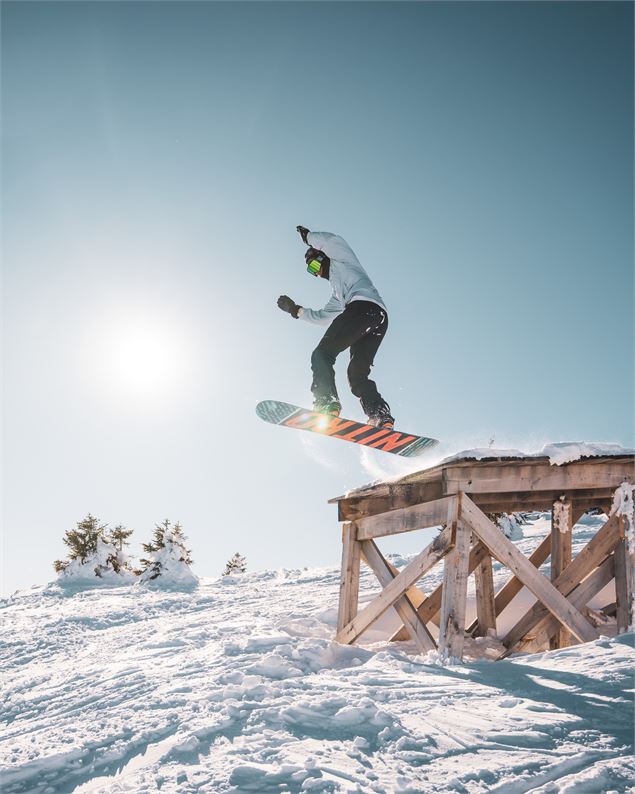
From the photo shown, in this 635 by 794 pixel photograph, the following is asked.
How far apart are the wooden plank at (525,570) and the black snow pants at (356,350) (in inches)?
85.4

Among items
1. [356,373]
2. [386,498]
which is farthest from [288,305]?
[386,498]

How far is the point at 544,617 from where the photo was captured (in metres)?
6.35

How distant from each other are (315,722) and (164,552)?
1505 centimetres

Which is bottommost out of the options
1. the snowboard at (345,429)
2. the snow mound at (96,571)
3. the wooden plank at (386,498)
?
→ the snow mound at (96,571)

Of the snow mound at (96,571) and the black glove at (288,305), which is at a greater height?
the black glove at (288,305)

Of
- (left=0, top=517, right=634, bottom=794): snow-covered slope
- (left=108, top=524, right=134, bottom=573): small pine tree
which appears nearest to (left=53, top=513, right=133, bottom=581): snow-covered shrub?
(left=108, top=524, right=134, bottom=573): small pine tree

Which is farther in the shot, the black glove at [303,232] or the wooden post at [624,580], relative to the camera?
the black glove at [303,232]

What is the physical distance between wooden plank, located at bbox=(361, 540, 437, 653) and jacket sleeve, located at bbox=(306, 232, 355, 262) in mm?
3927

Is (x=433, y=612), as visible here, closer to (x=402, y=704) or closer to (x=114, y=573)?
(x=402, y=704)

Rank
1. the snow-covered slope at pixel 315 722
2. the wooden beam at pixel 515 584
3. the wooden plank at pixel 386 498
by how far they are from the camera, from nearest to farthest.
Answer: the snow-covered slope at pixel 315 722 < the wooden plank at pixel 386 498 < the wooden beam at pixel 515 584

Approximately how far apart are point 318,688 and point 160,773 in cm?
137

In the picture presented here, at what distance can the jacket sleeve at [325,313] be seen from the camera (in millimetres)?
7273

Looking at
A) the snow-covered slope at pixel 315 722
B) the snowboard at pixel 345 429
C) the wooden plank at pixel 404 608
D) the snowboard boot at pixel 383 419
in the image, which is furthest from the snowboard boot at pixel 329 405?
the snow-covered slope at pixel 315 722

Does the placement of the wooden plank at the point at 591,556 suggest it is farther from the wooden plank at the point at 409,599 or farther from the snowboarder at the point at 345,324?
the snowboarder at the point at 345,324
